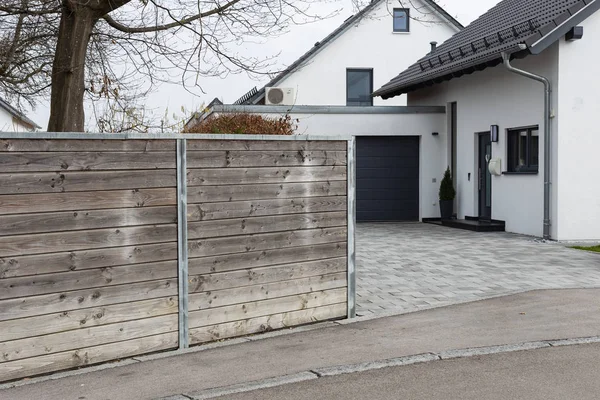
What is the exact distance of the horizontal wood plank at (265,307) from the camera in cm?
714

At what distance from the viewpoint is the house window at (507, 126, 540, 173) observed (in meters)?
17.4

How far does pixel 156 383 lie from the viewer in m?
5.91

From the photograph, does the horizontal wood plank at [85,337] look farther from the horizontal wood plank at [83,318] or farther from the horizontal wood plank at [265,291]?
the horizontal wood plank at [265,291]

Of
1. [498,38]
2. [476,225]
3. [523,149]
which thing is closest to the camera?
[523,149]

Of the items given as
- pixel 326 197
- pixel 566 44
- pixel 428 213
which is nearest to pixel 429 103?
pixel 428 213

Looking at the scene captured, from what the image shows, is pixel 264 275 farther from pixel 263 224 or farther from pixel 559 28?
pixel 559 28

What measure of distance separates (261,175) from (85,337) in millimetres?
2205

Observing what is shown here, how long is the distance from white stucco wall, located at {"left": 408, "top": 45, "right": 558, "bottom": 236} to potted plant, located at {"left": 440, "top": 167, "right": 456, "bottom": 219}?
0.22 meters

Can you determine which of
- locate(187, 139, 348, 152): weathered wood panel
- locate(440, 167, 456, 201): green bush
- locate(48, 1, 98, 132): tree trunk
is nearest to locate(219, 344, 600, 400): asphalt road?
locate(187, 139, 348, 152): weathered wood panel

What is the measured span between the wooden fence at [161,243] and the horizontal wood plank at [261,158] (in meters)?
0.01

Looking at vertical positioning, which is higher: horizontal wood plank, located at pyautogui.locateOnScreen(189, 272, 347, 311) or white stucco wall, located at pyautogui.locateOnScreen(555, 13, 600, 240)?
white stucco wall, located at pyautogui.locateOnScreen(555, 13, 600, 240)

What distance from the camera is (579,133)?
1609 cm

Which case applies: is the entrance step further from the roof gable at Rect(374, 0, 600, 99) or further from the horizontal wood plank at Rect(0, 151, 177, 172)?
the horizontal wood plank at Rect(0, 151, 177, 172)

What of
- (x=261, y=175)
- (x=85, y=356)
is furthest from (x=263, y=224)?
(x=85, y=356)
